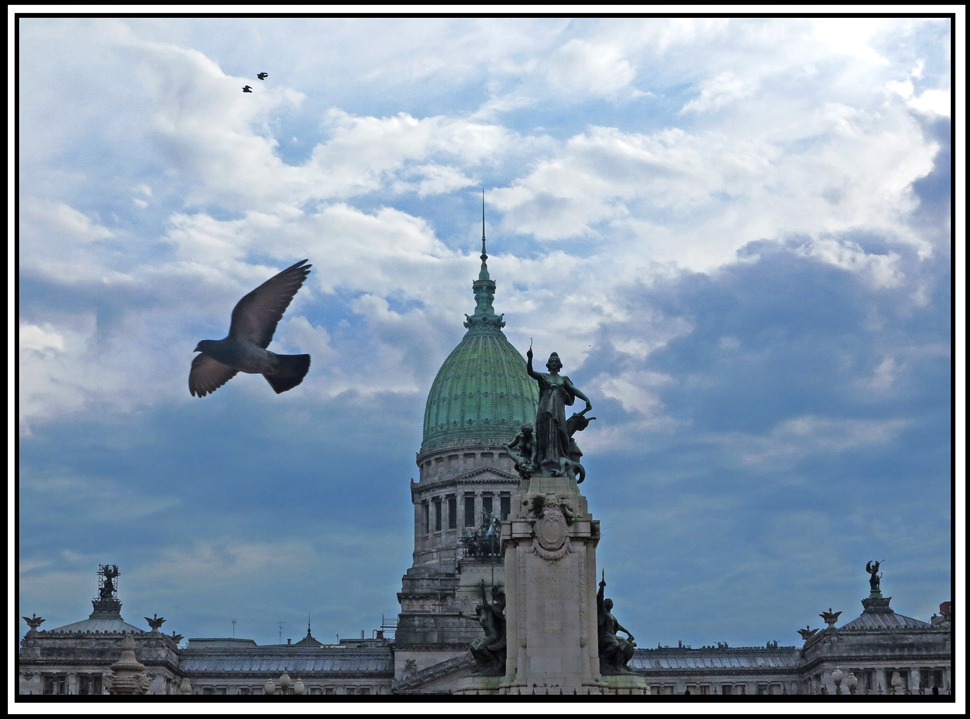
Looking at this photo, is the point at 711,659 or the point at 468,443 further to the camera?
the point at 468,443

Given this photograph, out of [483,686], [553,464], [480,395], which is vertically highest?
[480,395]

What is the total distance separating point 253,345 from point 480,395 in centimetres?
13615

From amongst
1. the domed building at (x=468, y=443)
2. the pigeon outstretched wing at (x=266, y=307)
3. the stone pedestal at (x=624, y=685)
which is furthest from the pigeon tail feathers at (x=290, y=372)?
the domed building at (x=468, y=443)

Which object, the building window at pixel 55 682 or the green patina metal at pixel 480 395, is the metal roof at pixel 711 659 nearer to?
the green patina metal at pixel 480 395

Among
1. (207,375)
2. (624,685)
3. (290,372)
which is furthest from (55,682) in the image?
(290,372)

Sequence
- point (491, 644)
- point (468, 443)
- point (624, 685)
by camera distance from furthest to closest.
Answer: point (468, 443) < point (491, 644) < point (624, 685)

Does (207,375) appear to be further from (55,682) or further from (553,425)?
(55,682)

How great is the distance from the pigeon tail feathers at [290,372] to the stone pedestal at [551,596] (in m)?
10.1

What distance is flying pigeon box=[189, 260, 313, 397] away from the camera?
47.9m

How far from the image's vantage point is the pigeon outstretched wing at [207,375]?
48719 mm

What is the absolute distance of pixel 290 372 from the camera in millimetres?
47562

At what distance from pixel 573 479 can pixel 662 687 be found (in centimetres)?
10003

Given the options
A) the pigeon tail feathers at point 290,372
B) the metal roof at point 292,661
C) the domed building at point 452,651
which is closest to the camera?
→ the pigeon tail feathers at point 290,372
